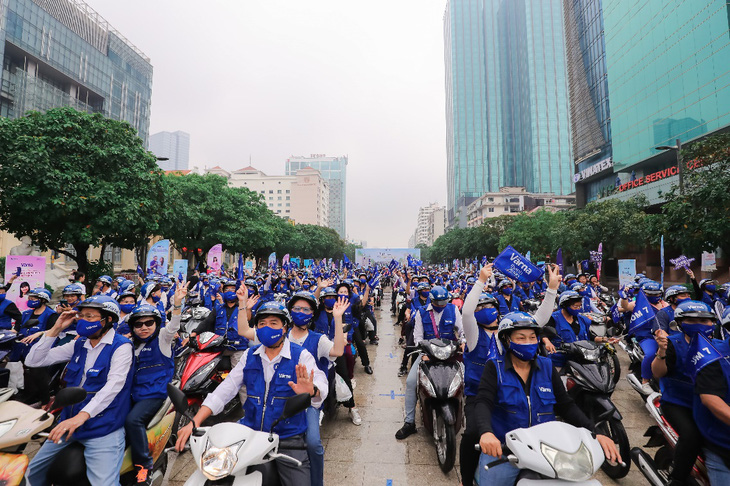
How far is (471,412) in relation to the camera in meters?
2.91

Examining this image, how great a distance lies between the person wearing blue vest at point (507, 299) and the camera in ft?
26.9

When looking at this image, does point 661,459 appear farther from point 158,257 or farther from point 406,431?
point 158,257

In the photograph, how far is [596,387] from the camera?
13.6 feet

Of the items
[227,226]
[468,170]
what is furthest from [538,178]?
[227,226]

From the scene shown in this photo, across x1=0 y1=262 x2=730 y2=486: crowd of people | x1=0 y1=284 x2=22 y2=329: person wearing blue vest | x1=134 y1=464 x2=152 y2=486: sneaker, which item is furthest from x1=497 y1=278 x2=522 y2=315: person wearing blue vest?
x1=0 y1=284 x2=22 y2=329: person wearing blue vest

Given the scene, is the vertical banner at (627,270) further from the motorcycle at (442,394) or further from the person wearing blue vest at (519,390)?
the person wearing blue vest at (519,390)

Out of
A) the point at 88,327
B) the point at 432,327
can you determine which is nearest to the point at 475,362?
the point at 432,327

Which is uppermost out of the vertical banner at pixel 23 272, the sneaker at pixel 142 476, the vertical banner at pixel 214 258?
the vertical banner at pixel 214 258

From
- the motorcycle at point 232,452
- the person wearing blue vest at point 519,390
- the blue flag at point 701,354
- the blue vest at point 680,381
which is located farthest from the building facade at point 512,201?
the motorcycle at point 232,452

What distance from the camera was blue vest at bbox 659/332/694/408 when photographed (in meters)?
3.22

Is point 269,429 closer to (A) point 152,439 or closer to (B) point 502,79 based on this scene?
(A) point 152,439

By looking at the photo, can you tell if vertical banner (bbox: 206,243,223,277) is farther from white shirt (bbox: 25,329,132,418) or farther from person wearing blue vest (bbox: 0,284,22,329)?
white shirt (bbox: 25,329,132,418)

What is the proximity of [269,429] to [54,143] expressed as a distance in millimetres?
15980

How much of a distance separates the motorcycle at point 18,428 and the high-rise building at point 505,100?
113 metres
